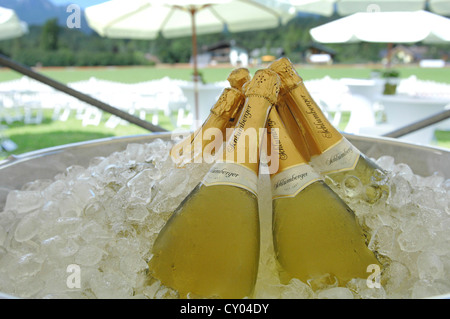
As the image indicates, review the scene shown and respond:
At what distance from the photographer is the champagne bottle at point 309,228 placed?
1.80 ft

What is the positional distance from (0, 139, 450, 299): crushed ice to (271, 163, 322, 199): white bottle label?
0.03 m

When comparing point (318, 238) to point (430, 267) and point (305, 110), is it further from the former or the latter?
point (305, 110)

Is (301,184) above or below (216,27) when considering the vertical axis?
below

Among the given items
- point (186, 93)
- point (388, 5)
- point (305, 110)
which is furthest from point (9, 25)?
point (305, 110)

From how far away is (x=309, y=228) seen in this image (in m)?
0.59

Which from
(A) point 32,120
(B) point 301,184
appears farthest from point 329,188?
(A) point 32,120

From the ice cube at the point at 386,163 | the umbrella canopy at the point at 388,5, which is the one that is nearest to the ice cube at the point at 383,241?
the ice cube at the point at 386,163

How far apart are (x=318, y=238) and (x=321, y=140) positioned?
0.23 metres

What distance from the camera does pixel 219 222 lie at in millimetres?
576

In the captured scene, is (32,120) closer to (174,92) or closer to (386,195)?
(174,92)

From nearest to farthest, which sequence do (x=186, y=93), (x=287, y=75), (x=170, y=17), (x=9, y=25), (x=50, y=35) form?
(x=287, y=75)
(x=186, y=93)
(x=9, y=25)
(x=170, y=17)
(x=50, y=35)

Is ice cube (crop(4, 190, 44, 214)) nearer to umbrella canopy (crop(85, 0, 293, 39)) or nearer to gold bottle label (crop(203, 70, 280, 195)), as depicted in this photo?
gold bottle label (crop(203, 70, 280, 195))

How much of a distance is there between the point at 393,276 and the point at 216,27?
770 centimetres

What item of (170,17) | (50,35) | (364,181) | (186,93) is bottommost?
(186,93)
